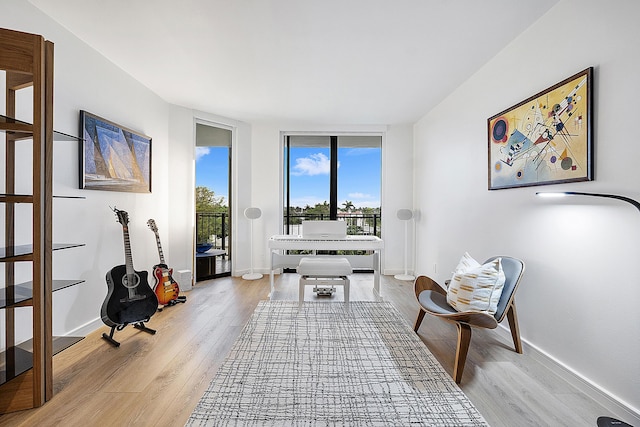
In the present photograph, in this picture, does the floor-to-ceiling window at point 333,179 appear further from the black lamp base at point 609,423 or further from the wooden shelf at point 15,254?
the black lamp base at point 609,423

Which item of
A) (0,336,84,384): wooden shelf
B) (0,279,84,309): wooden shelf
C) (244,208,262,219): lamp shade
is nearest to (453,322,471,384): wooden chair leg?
(0,336,84,384): wooden shelf

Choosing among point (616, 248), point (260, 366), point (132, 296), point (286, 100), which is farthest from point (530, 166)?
point (132, 296)

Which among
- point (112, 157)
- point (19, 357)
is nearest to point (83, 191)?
point (112, 157)

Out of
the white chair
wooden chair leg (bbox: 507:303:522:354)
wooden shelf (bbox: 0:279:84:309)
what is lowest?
wooden chair leg (bbox: 507:303:522:354)

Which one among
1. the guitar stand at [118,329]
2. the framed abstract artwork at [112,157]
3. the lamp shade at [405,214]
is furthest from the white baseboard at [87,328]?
the lamp shade at [405,214]

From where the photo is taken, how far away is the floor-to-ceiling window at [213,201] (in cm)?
463

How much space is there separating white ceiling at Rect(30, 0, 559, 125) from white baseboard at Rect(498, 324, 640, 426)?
2.43 meters

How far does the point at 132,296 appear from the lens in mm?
2670

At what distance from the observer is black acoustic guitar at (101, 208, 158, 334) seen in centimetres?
255

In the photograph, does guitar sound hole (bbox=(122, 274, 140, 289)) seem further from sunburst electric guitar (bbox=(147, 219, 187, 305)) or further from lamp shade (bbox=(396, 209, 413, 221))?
lamp shade (bbox=(396, 209, 413, 221))

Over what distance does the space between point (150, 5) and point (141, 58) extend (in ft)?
3.09

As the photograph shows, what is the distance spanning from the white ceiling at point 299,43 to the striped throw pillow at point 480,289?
181 centimetres

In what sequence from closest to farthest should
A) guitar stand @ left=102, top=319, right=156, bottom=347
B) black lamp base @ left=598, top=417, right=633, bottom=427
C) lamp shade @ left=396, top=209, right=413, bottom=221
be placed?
1. black lamp base @ left=598, top=417, right=633, bottom=427
2. guitar stand @ left=102, top=319, right=156, bottom=347
3. lamp shade @ left=396, top=209, right=413, bottom=221

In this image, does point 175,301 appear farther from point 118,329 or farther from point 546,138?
point 546,138
